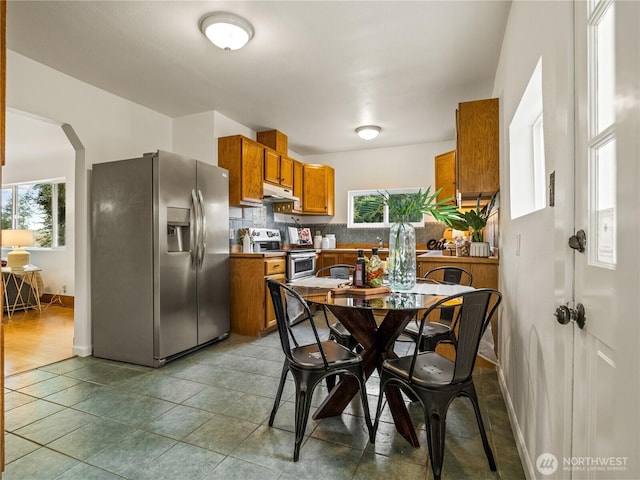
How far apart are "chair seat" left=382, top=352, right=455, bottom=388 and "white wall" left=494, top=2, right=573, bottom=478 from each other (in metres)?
0.37

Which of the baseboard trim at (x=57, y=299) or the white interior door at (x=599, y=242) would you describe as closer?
the white interior door at (x=599, y=242)

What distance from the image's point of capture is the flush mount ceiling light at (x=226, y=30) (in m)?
2.30

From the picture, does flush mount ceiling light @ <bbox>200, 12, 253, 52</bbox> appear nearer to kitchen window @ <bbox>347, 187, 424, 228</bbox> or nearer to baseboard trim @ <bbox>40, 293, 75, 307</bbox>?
kitchen window @ <bbox>347, 187, 424, 228</bbox>

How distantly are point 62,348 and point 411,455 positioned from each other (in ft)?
11.5

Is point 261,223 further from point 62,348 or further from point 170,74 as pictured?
point 62,348

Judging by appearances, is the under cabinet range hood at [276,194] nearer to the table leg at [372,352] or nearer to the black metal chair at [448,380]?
the table leg at [372,352]

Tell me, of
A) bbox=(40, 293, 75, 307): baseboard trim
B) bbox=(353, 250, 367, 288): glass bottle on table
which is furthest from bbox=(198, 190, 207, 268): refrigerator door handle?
bbox=(40, 293, 75, 307): baseboard trim

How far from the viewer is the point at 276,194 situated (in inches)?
180

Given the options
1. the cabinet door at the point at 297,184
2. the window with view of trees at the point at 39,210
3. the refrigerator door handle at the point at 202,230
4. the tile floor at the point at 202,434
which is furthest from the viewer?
the window with view of trees at the point at 39,210

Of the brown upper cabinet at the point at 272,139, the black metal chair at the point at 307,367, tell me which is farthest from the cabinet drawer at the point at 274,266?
the black metal chair at the point at 307,367

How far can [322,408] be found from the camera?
203 centimetres

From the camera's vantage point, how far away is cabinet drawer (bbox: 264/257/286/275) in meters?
3.77

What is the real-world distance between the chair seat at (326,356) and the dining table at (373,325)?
5.0 inches

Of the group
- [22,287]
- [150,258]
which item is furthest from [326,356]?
[22,287]
